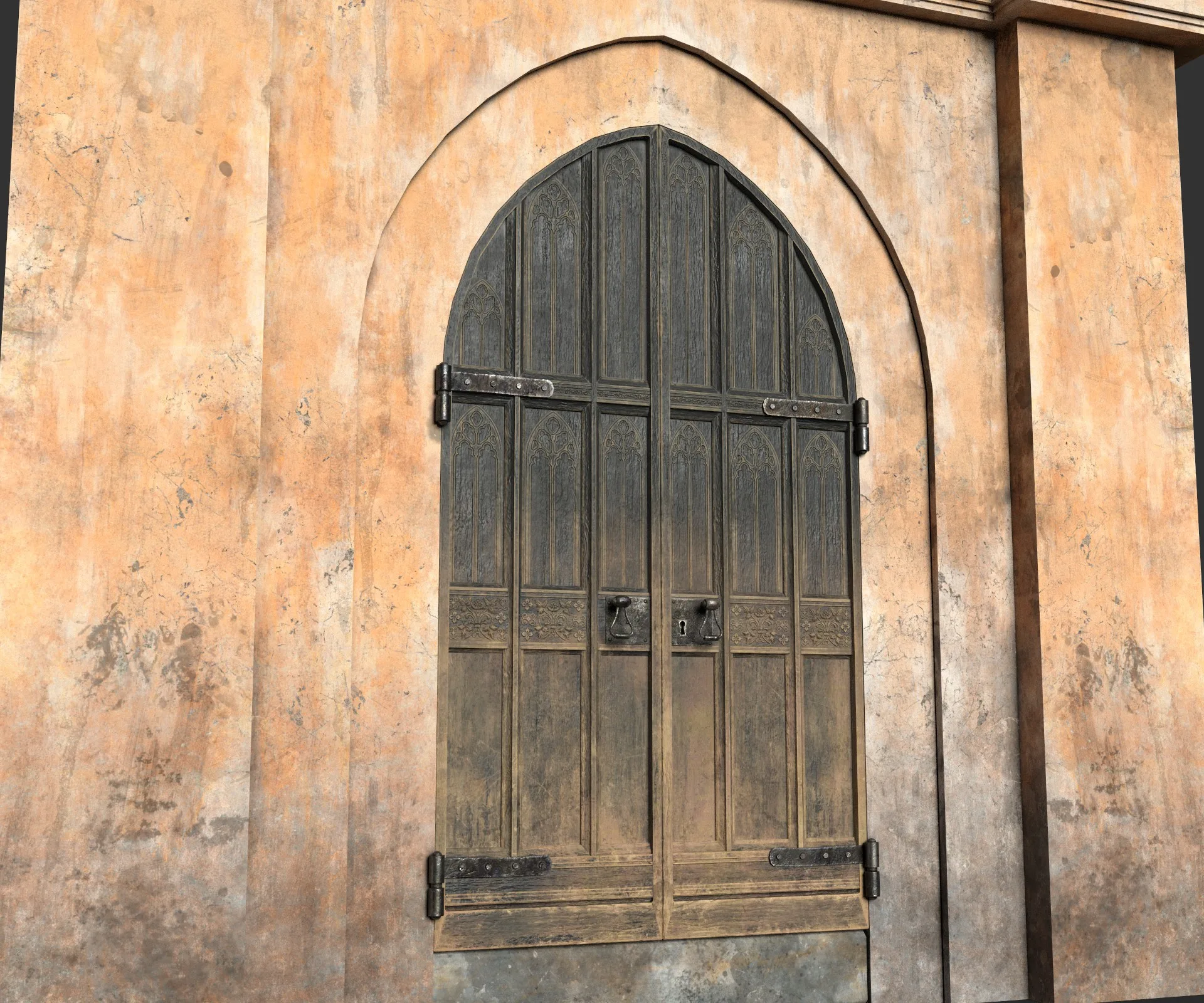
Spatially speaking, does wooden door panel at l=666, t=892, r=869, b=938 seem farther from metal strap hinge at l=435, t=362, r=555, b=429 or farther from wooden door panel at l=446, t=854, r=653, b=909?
metal strap hinge at l=435, t=362, r=555, b=429

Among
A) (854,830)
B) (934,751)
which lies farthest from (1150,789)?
(854,830)

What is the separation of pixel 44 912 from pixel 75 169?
9.37ft

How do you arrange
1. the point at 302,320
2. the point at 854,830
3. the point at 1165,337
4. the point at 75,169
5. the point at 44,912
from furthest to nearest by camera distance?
the point at 1165,337, the point at 854,830, the point at 302,320, the point at 75,169, the point at 44,912

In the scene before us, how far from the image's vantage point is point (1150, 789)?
6.78 meters

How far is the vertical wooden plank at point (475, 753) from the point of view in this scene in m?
5.84

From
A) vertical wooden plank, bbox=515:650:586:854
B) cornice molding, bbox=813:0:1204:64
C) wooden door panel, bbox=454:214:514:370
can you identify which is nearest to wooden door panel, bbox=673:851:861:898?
vertical wooden plank, bbox=515:650:586:854

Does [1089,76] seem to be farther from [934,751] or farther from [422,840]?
[422,840]

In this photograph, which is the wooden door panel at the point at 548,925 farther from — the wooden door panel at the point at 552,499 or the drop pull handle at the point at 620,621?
the wooden door panel at the point at 552,499

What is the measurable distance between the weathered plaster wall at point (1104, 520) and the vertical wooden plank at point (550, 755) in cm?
231

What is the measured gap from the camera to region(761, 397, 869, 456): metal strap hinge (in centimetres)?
655

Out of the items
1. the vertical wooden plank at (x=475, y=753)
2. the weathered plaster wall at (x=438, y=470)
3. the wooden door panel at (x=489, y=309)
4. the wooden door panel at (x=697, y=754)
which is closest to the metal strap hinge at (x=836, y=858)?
the weathered plaster wall at (x=438, y=470)

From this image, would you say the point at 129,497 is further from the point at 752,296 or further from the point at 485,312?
the point at 752,296

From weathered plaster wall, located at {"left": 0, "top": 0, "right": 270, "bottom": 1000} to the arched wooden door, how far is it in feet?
3.16

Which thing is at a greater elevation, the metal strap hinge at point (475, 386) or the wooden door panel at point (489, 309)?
the wooden door panel at point (489, 309)
